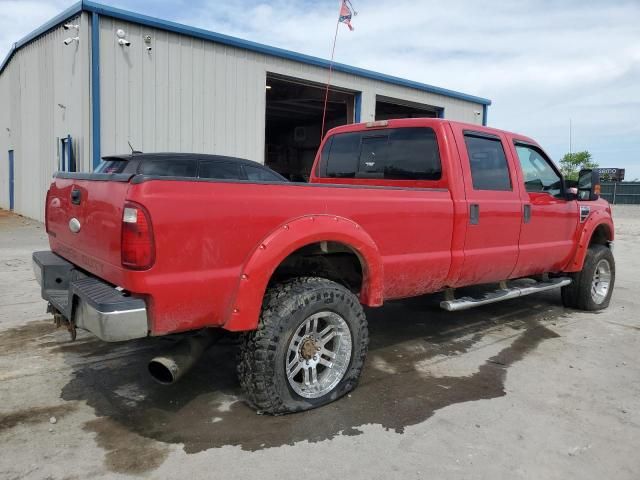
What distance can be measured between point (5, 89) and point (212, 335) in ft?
74.4

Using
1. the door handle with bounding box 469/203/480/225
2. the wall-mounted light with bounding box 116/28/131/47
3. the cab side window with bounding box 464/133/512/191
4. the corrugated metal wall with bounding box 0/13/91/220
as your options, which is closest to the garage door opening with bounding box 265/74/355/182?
the corrugated metal wall with bounding box 0/13/91/220

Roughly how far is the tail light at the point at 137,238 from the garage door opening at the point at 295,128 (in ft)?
59.0

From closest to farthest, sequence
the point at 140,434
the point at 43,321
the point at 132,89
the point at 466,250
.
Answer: the point at 140,434, the point at 466,250, the point at 43,321, the point at 132,89

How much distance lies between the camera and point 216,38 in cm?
1286

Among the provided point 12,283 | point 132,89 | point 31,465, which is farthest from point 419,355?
point 132,89

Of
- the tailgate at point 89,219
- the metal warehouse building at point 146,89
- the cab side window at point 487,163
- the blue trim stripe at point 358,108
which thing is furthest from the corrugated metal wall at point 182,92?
the cab side window at point 487,163

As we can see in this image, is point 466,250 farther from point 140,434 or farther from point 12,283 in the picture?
point 12,283

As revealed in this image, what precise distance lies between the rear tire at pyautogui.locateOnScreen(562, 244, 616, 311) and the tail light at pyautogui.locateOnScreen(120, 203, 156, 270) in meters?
5.26

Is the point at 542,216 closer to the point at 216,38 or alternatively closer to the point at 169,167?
the point at 169,167

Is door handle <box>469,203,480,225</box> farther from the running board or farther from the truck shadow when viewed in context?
the truck shadow

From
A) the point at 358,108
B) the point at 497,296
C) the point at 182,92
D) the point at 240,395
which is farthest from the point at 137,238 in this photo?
the point at 358,108

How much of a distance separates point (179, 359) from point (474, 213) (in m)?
2.65

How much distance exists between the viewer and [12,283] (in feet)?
23.4

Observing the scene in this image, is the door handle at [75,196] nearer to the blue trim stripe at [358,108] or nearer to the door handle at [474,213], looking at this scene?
the door handle at [474,213]
